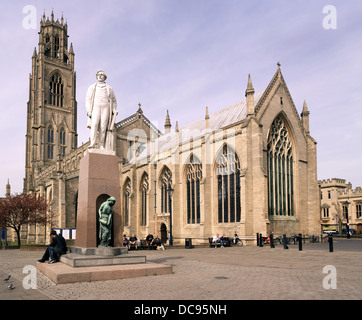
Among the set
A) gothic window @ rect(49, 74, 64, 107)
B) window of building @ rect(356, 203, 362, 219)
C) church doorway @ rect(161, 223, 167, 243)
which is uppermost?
gothic window @ rect(49, 74, 64, 107)

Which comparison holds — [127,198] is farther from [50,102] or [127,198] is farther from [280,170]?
[50,102]

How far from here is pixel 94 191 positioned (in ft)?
37.4

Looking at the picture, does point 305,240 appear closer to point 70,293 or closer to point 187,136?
point 187,136

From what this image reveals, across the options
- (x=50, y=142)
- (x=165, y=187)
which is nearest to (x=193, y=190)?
(x=165, y=187)

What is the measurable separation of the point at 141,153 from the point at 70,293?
152 feet

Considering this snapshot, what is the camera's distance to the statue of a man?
40.3 ft

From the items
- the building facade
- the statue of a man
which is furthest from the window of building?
the statue of a man

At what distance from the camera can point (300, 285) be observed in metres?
8.38

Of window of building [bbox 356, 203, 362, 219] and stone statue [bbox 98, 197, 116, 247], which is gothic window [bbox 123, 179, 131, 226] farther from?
window of building [bbox 356, 203, 362, 219]

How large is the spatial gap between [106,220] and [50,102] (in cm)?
7148

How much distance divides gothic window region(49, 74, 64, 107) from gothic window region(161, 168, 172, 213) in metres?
46.3

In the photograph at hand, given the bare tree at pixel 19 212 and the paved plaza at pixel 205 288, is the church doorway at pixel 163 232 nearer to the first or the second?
the bare tree at pixel 19 212

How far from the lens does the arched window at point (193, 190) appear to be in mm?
34938
